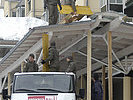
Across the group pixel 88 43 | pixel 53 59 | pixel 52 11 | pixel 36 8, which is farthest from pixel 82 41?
pixel 36 8

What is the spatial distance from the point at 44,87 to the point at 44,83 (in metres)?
0.17

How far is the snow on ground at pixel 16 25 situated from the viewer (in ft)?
104

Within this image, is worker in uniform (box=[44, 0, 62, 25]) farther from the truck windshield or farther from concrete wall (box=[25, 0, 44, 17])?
concrete wall (box=[25, 0, 44, 17])

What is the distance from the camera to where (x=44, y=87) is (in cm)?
1204

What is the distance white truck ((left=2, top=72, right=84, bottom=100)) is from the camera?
11.7 metres

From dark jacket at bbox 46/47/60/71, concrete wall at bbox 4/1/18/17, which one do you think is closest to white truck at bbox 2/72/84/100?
dark jacket at bbox 46/47/60/71

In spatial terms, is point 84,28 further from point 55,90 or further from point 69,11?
point 55,90

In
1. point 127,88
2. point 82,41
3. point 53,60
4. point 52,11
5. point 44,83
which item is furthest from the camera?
point 127,88

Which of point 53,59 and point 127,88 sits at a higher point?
point 53,59

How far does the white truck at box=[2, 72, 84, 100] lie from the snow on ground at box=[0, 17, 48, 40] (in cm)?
1887

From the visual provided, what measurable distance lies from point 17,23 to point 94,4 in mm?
8918

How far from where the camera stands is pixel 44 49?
53.2ft

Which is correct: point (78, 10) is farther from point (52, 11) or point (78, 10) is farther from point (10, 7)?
point (10, 7)

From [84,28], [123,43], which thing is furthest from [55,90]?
[123,43]
